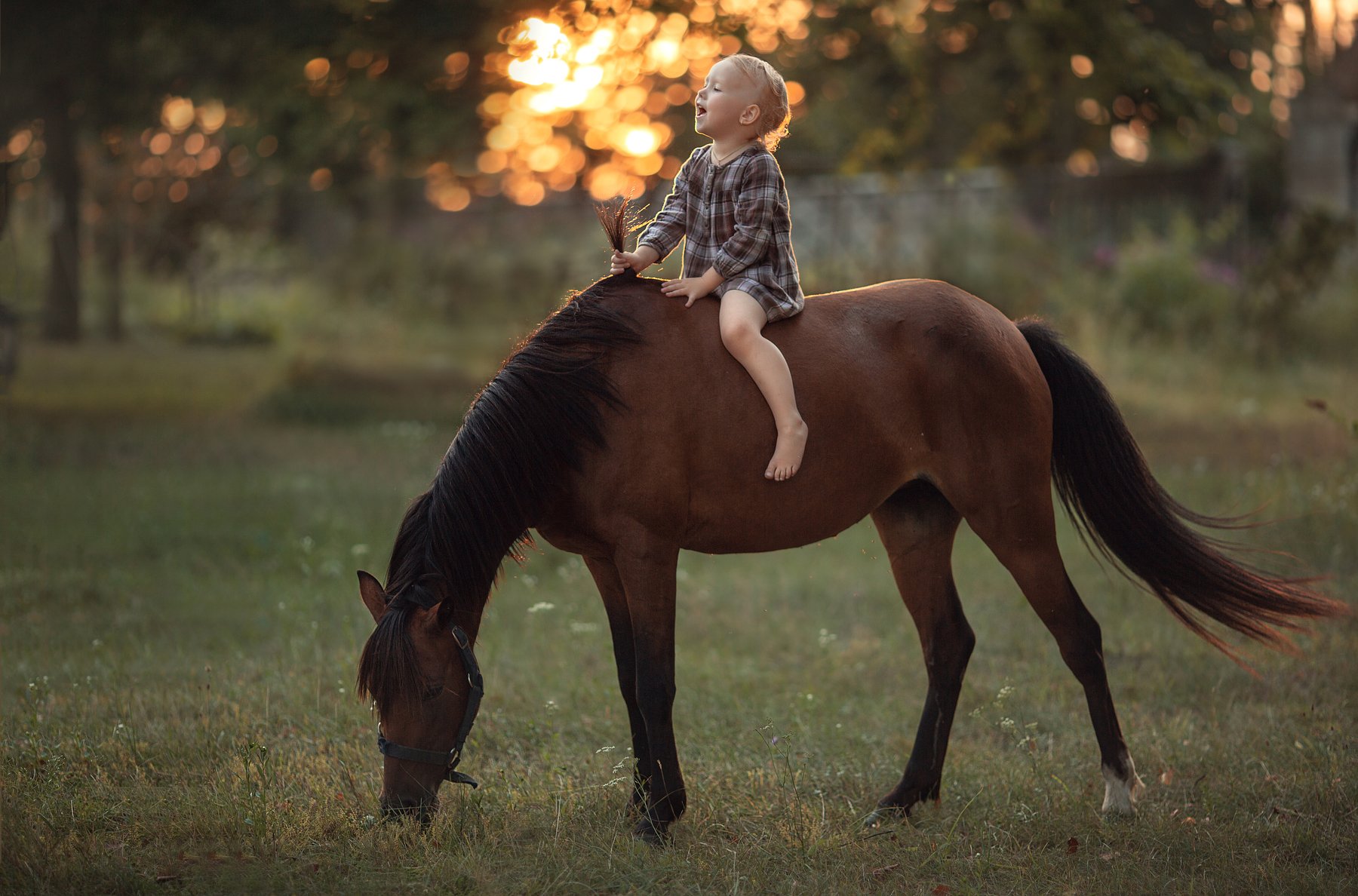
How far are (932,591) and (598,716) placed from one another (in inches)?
64.3

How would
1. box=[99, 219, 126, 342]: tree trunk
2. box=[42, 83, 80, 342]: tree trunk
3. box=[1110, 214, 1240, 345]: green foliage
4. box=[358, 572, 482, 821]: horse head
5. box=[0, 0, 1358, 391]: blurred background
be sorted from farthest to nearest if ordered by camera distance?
box=[99, 219, 126, 342]: tree trunk → box=[42, 83, 80, 342]: tree trunk → box=[1110, 214, 1240, 345]: green foliage → box=[0, 0, 1358, 391]: blurred background → box=[358, 572, 482, 821]: horse head

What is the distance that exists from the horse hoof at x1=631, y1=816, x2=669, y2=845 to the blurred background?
3943 millimetres

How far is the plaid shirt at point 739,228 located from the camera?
11.4ft

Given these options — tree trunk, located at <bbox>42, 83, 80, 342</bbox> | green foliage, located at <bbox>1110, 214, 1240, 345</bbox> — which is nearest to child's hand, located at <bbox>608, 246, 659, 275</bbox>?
green foliage, located at <bbox>1110, 214, 1240, 345</bbox>

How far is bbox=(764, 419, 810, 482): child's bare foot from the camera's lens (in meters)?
3.41

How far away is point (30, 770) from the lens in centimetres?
381

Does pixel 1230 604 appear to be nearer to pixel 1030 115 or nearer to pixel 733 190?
pixel 733 190

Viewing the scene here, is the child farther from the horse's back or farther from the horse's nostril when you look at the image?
the horse's nostril

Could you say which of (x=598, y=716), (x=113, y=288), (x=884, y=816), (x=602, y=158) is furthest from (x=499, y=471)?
(x=113, y=288)

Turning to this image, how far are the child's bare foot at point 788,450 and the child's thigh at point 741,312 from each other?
0.31 m

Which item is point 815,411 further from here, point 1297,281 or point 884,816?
point 1297,281

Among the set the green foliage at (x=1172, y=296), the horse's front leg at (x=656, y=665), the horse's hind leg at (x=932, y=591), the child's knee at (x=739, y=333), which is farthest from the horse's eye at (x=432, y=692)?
the green foliage at (x=1172, y=296)

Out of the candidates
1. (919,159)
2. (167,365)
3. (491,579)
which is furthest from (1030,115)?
(167,365)

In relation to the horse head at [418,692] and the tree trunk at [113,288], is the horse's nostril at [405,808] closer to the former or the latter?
the horse head at [418,692]
